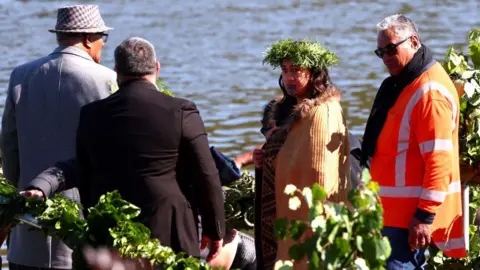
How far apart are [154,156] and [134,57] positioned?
459 millimetres

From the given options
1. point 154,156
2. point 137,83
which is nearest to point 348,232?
point 154,156

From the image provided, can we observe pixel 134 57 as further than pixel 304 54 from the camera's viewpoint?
No

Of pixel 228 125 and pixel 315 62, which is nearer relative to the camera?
pixel 315 62

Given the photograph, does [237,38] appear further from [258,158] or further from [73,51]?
[258,158]

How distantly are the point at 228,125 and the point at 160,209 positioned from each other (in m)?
9.42

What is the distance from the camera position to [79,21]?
675 centimetres

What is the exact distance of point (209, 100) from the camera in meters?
16.7

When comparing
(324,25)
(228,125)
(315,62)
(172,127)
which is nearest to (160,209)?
(172,127)

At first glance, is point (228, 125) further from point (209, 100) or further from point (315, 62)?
point (315, 62)

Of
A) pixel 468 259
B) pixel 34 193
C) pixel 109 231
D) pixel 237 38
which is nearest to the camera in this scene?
pixel 109 231

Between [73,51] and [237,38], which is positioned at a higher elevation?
[73,51]

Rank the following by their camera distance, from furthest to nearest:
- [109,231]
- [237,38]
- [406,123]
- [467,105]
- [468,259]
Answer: [237,38] < [468,259] < [467,105] < [406,123] < [109,231]

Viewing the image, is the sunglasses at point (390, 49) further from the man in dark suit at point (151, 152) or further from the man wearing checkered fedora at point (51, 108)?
the man wearing checkered fedora at point (51, 108)

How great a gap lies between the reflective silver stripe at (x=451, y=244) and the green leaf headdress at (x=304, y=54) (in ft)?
3.42
